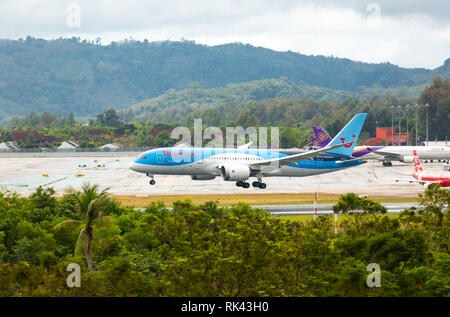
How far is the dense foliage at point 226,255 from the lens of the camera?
27109 mm

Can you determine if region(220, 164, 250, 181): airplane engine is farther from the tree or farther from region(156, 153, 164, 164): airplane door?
the tree

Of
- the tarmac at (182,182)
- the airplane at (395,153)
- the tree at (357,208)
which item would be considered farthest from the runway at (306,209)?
the airplane at (395,153)

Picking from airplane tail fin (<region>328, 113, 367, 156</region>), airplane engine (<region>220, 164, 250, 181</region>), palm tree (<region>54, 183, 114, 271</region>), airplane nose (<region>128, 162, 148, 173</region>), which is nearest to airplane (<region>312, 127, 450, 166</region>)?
airplane tail fin (<region>328, 113, 367, 156</region>)

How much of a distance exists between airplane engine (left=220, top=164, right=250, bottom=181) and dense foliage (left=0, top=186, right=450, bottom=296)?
25.1 m

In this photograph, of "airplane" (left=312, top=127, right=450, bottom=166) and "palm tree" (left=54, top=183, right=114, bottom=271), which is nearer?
"palm tree" (left=54, top=183, right=114, bottom=271)

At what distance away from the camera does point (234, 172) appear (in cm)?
7019

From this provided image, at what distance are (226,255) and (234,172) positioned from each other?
134ft

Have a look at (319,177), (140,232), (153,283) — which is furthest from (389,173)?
(153,283)

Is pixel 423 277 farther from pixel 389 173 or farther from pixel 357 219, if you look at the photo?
pixel 389 173

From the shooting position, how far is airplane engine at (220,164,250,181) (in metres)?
70.1

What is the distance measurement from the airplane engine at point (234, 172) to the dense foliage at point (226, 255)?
25075 millimetres

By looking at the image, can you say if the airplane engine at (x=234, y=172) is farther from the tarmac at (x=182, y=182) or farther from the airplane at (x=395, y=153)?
the airplane at (x=395, y=153)

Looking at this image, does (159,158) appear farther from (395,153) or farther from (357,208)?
(395,153)
